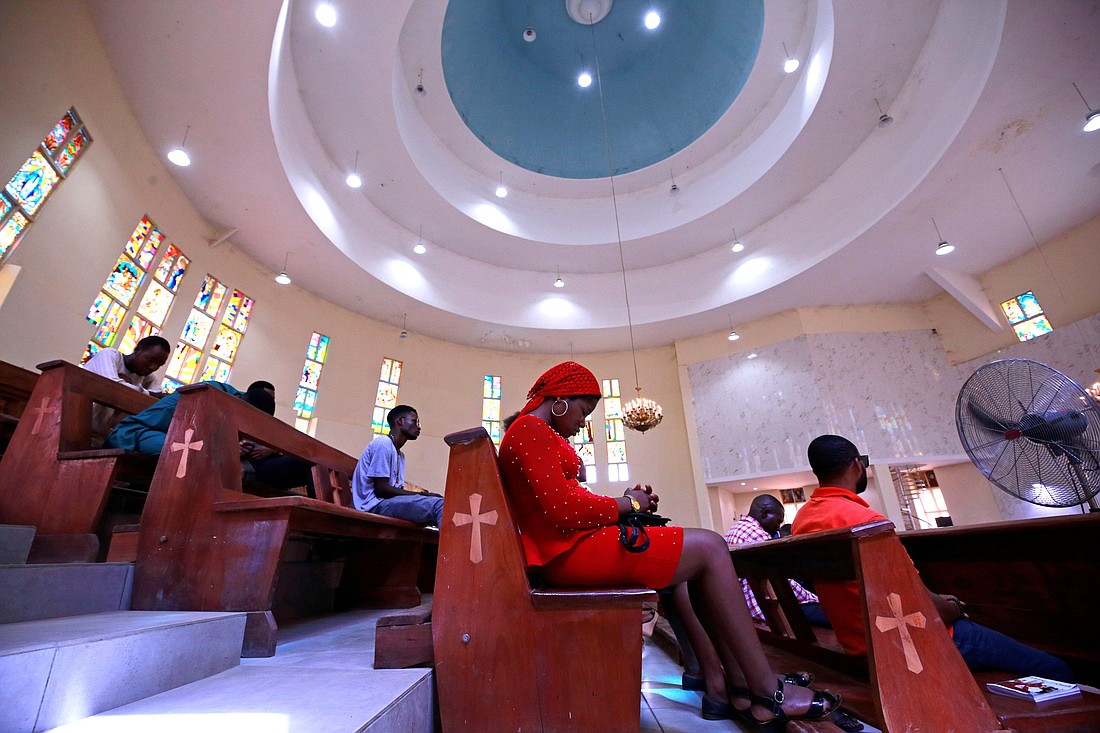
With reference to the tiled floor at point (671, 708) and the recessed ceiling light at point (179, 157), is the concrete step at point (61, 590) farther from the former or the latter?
the recessed ceiling light at point (179, 157)

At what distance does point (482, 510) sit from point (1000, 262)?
1139 centimetres

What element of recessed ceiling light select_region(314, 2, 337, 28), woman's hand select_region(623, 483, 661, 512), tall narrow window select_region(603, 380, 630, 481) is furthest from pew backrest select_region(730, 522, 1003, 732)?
tall narrow window select_region(603, 380, 630, 481)

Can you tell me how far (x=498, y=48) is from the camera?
33.1 ft

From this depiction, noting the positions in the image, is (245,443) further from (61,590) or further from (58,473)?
(61,590)

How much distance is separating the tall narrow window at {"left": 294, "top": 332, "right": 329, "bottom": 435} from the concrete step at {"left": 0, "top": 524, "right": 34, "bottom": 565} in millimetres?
6674

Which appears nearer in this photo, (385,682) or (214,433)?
(385,682)

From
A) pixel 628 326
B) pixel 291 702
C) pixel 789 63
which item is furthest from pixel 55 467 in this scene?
pixel 789 63

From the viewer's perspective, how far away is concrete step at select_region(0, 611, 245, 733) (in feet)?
3.38

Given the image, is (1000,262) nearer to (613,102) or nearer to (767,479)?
(767,479)

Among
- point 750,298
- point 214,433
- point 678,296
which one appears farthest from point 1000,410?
point 678,296

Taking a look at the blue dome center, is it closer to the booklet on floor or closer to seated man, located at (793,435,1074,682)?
seated man, located at (793,435,1074,682)

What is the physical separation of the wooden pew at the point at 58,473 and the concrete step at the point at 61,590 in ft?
1.60

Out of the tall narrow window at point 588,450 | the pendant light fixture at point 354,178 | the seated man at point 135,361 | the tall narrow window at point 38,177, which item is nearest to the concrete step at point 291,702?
the seated man at point 135,361

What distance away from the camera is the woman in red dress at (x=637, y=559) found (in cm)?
150
